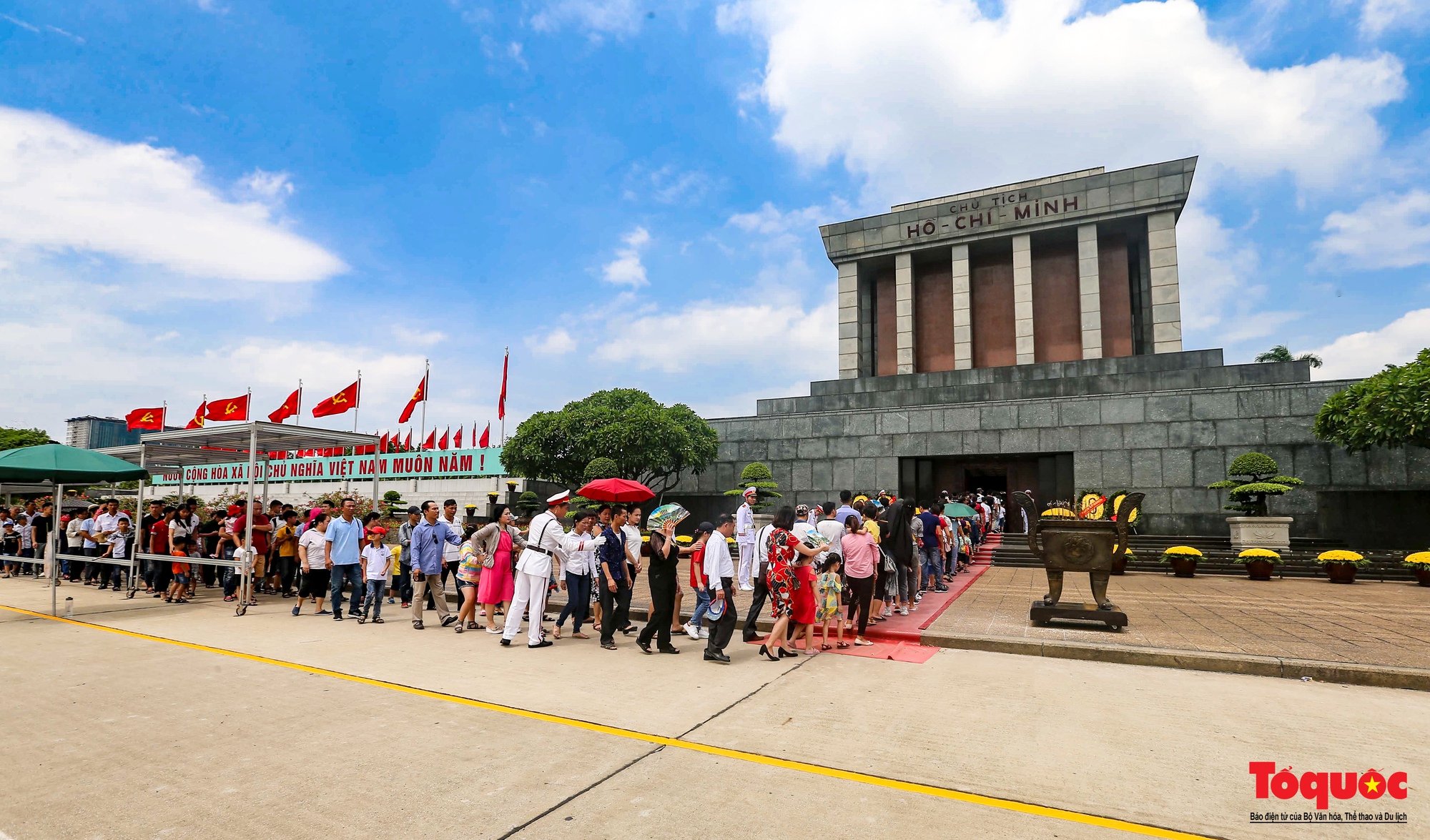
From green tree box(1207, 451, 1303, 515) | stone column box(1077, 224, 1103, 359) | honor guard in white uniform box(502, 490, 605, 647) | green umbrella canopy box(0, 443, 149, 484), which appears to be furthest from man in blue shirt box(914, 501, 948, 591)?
stone column box(1077, 224, 1103, 359)

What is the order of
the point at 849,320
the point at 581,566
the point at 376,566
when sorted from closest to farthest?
the point at 581,566 → the point at 376,566 → the point at 849,320

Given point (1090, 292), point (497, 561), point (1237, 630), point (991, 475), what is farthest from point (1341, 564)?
point (1090, 292)

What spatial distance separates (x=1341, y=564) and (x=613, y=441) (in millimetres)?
19576

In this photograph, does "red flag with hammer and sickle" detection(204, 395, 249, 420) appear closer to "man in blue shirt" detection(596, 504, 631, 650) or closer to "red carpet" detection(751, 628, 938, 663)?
"man in blue shirt" detection(596, 504, 631, 650)

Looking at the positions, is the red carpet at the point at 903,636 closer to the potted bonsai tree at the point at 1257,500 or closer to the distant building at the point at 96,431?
the potted bonsai tree at the point at 1257,500

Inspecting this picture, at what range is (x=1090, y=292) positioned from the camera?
29.8m

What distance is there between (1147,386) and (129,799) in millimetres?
26797

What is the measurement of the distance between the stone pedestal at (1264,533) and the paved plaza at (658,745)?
524 inches

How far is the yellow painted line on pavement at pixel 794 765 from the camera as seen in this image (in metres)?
3.69

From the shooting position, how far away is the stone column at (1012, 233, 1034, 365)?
30609 mm

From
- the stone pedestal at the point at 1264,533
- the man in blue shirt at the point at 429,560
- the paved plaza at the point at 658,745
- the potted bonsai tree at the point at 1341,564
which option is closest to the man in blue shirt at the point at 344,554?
the man in blue shirt at the point at 429,560

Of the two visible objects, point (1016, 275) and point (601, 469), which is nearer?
point (601, 469)

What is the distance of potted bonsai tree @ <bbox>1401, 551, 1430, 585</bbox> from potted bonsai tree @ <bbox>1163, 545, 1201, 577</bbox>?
3.55 m

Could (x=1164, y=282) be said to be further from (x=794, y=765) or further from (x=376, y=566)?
(x=794, y=765)
